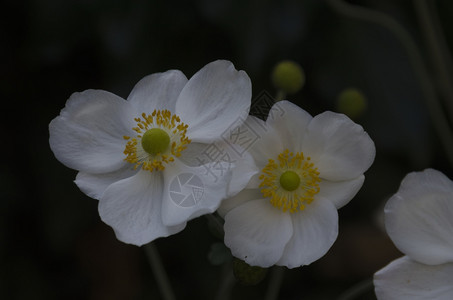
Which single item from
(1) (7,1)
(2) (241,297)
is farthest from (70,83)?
(2) (241,297)

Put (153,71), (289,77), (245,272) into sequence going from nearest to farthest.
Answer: (245,272) → (289,77) → (153,71)

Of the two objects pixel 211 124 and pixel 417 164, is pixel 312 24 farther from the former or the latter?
pixel 211 124

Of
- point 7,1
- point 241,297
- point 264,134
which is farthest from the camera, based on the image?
point 241,297

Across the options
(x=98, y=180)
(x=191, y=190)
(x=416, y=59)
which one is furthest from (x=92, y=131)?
(x=416, y=59)

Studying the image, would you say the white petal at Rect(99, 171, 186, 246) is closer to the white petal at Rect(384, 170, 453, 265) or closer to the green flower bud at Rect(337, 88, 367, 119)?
the white petal at Rect(384, 170, 453, 265)

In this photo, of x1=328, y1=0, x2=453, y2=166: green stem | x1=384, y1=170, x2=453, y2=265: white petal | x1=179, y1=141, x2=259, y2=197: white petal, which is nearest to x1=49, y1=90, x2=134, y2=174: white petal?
x1=179, y1=141, x2=259, y2=197: white petal

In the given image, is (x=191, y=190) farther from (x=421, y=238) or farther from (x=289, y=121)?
(x=421, y=238)
